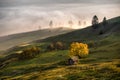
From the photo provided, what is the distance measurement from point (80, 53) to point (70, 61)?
3604 cm

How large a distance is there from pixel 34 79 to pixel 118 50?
84102 mm

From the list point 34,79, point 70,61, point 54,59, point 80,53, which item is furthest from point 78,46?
point 34,79

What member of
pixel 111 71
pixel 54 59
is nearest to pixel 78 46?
pixel 54 59

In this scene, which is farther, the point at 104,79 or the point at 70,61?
the point at 70,61

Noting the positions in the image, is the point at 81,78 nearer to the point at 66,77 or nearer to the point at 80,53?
the point at 66,77

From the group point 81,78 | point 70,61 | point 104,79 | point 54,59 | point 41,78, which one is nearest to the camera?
point 104,79

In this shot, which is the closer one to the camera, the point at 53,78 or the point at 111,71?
the point at 111,71

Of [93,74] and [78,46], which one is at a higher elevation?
Result: [78,46]

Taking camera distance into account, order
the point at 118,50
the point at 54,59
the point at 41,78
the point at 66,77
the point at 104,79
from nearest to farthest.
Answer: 1. the point at 104,79
2. the point at 66,77
3. the point at 41,78
4. the point at 118,50
5. the point at 54,59

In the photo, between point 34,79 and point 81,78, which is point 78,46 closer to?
point 34,79

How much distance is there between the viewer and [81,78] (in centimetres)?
10106

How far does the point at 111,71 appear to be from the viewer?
10294 cm

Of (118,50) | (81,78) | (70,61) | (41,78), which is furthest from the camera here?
(118,50)

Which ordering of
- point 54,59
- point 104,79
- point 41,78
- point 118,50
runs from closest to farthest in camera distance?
1. point 104,79
2. point 41,78
3. point 118,50
4. point 54,59
